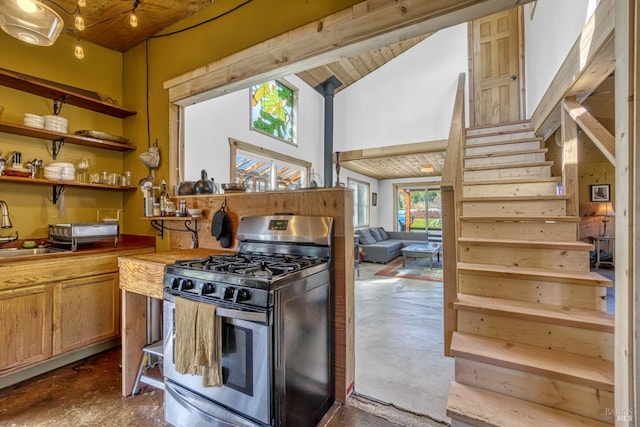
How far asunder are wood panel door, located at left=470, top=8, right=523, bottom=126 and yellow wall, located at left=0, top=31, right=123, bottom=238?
5.22m

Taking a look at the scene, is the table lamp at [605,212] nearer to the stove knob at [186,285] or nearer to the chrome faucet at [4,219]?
the stove knob at [186,285]

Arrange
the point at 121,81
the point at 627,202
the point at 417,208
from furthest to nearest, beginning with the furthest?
the point at 417,208 → the point at 121,81 → the point at 627,202

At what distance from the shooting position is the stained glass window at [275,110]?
418 centimetres

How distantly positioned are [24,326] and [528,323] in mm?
3262

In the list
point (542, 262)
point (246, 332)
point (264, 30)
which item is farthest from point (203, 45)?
point (542, 262)

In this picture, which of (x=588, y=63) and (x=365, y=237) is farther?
(x=365, y=237)

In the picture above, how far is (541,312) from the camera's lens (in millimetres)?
1693

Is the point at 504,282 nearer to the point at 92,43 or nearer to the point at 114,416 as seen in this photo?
the point at 114,416

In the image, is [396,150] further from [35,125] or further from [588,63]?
[35,125]

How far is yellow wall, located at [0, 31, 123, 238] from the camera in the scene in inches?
90.4

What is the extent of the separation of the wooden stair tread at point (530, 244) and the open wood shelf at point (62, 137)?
10.6ft

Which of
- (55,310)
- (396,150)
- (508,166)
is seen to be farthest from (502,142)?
(55,310)

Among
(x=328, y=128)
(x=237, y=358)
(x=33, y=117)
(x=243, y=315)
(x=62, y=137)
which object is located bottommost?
(x=237, y=358)

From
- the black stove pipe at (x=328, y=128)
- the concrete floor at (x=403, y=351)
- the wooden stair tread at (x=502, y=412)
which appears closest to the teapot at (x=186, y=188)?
the concrete floor at (x=403, y=351)
